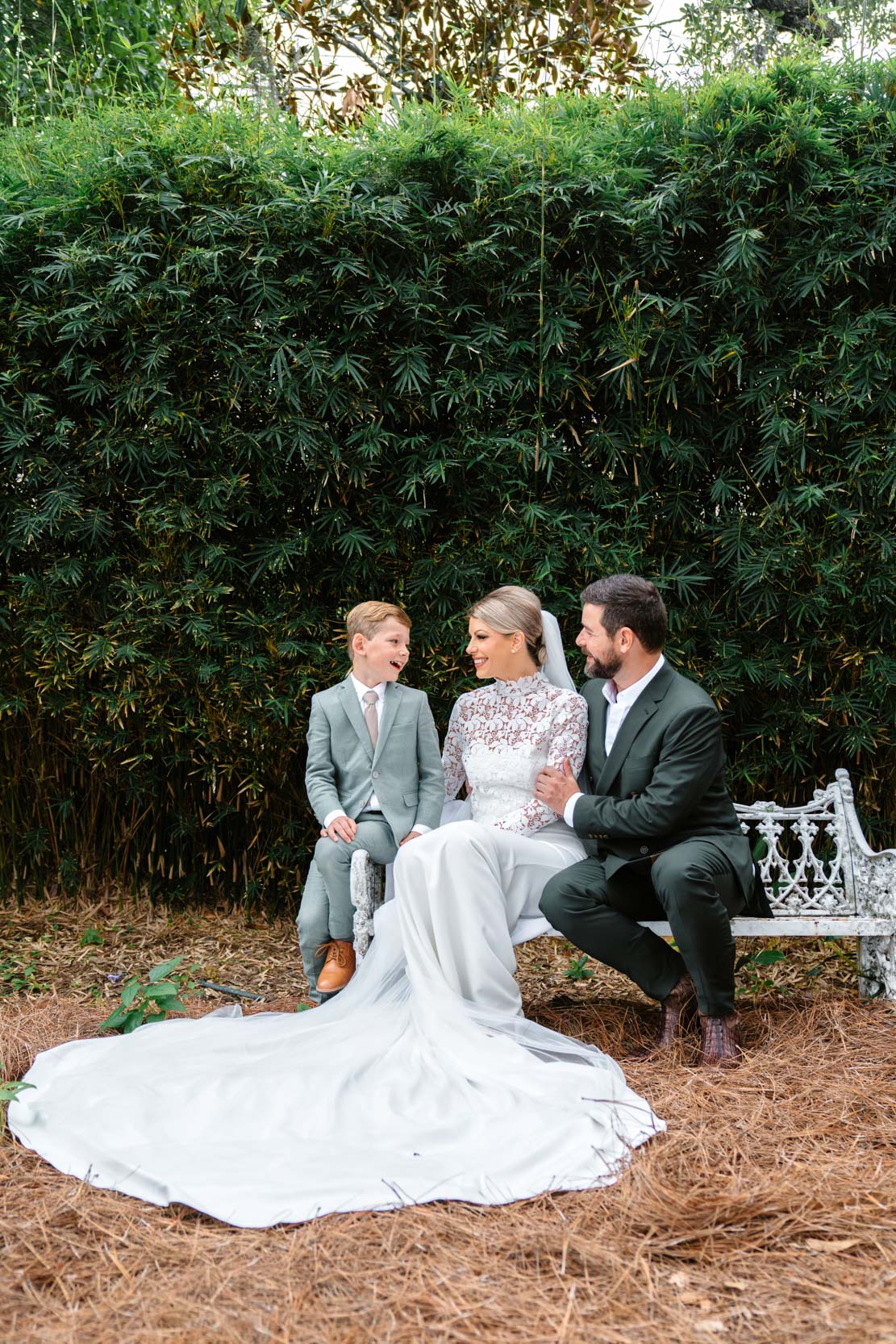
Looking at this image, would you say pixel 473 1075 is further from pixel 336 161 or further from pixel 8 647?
pixel 336 161

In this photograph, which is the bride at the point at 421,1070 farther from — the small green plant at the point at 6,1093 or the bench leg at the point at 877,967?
the bench leg at the point at 877,967

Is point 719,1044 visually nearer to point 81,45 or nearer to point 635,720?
point 635,720

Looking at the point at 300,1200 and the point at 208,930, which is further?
the point at 208,930

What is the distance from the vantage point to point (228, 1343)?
1.95 meters

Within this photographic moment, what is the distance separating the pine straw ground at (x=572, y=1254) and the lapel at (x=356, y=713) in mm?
1377

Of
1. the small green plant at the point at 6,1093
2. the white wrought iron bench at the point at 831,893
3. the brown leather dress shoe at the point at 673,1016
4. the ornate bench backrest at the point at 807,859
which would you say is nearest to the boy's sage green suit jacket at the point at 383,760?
the white wrought iron bench at the point at 831,893

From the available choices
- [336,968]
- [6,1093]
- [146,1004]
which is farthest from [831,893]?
[6,1093]

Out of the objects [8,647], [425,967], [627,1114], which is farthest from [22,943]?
[627,1114]

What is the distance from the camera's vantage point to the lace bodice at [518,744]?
11.9 ft

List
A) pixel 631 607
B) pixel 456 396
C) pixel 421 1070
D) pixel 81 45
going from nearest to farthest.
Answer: pixel 421 1070 → pixel 631 607 → pixel 456 396 → pixel 81 45

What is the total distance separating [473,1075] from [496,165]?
10.4 feet

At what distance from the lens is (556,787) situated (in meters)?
3.53

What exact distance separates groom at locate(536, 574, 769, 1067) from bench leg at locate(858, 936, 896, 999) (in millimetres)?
518

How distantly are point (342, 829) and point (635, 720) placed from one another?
1.02 metres
